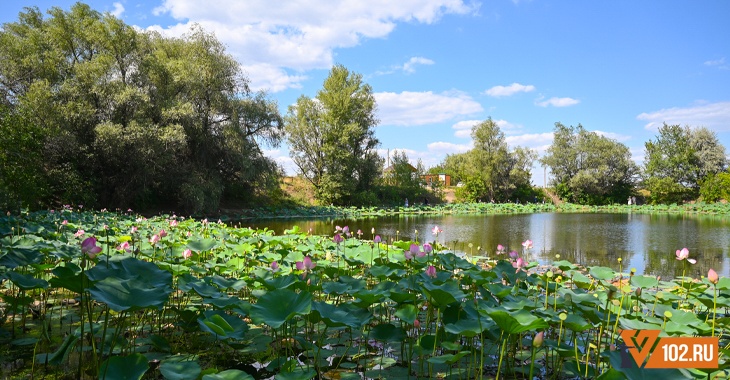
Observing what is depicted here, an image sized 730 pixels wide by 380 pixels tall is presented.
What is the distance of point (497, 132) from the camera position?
114ft

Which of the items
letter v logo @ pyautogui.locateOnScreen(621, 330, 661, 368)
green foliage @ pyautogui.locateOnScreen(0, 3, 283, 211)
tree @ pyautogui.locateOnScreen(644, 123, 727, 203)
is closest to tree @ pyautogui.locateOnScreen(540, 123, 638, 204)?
tree @ pyautogui.locateOnScreen(644, 123, 727, 203)

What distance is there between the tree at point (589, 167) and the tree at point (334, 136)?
1831 cm

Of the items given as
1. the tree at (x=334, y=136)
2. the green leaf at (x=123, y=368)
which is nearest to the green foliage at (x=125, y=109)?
the tree at (x=334, y=136)

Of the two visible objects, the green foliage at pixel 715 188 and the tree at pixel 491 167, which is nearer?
the green foliage at pixel 715 188

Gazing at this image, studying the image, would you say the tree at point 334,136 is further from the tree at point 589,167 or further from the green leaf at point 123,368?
the green leaf at point 123,368

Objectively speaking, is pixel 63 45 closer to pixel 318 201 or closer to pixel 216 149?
pixel 216 149

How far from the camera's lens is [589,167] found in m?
36.1

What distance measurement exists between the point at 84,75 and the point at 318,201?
50.7 feet

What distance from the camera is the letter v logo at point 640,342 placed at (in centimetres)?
179

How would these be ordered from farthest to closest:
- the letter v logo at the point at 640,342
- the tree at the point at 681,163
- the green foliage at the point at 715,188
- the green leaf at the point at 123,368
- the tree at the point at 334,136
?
the tree at the point at 681,163, the green foliage at the point at 715,188, the tree at the point at 334,136, the letter v logo at the point at 640,342, the green leaf at the point at 123,368

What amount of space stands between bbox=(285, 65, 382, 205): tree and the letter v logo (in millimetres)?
25121

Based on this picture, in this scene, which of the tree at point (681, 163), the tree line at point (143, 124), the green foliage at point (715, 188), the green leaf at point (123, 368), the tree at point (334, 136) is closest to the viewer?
the green leaf at point (123, 368)

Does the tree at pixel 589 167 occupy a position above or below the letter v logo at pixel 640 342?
above

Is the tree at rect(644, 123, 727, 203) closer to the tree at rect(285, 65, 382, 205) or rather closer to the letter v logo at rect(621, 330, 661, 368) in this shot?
the tree at rect(285, 65, 382, 205)
